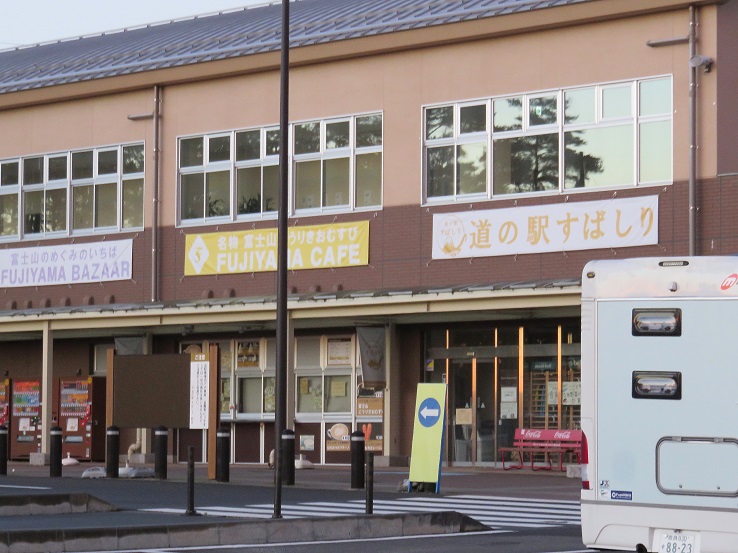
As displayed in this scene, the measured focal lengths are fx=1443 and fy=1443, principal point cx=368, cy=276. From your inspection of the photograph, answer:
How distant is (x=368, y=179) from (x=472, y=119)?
2798 millimetres

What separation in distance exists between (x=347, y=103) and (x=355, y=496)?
11.3m

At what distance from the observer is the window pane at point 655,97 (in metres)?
26.8

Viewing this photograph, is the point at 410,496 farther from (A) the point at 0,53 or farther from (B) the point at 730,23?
(A) the point at 0,53

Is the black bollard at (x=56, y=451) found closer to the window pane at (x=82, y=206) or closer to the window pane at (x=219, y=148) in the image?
the window pane at (x=219, y=148)

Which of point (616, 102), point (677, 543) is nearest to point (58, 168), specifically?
point (616, 102)

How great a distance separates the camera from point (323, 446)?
31.9 m

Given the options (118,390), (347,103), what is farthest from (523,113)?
(118,390)

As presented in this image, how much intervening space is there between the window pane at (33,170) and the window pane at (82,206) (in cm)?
125

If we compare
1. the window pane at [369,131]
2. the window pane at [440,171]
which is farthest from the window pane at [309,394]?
the window pane at [369,131]

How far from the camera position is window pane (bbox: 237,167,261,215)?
3231 centimetres

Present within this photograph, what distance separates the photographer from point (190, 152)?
33.4 metres

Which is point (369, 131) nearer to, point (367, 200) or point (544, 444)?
point (367, 200)

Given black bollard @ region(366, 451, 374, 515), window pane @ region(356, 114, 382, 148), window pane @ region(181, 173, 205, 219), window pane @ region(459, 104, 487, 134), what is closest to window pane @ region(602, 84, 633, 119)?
window pane @ region(459, 104, 487, 134)

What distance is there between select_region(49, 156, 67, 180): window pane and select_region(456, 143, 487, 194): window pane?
438 inches
